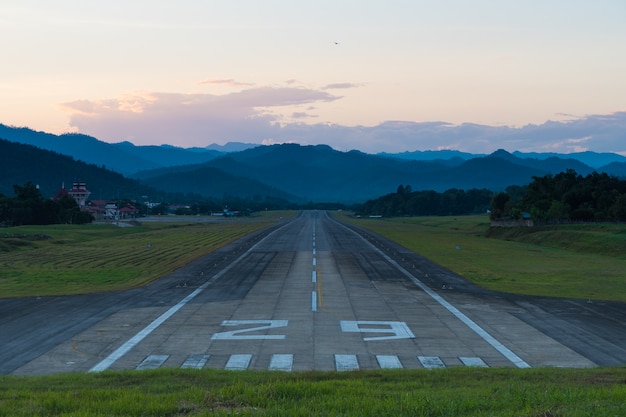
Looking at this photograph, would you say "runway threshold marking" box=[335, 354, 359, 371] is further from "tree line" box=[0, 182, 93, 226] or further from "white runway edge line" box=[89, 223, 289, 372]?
"tree line" box=[0, 182, 93, 226]

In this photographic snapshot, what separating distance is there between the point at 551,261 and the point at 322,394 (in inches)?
1810

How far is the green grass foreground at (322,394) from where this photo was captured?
10.5 metres

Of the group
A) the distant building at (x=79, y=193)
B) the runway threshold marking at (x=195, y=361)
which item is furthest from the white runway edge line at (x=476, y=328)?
the distant building at (x=79, y=193)

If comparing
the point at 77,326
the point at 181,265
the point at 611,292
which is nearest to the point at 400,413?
the point at 77,326

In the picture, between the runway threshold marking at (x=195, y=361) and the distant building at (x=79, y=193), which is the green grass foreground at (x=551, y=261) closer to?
the runway threshold marking at (x=195, y=361)

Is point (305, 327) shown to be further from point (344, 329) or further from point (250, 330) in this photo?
point (250, 330)

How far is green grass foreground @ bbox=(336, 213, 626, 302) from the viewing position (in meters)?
37.1

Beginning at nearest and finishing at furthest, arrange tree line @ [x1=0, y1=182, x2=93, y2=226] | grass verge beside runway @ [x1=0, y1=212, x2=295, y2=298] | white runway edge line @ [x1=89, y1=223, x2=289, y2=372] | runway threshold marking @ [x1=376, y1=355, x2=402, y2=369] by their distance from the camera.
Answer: runway threshold marking @ [x1=376, y1=355, x2=402, y2=369]
white runway edge line @ [x1=89, y1=223, x2=289, y2=372]
grass verge beside runway @ [x1=0, y1=212, x2=295, y2=298]
tree line @ [x1=0, y1=182, x2=93, y2=226]

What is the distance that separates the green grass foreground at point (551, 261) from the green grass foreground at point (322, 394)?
68.5 ft

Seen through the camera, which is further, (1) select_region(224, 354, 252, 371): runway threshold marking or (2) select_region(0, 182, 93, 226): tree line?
(2) select_region(0, 182, 93, 226): tree line

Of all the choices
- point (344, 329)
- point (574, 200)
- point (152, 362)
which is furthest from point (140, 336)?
point (574, 200)

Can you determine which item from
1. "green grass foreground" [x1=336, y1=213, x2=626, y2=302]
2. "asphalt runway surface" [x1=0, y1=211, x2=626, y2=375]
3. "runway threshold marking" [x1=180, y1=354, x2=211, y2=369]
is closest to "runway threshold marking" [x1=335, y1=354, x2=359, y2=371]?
"asphalt runway surface" [x1=0, y1=211, x2=626, y2=375]

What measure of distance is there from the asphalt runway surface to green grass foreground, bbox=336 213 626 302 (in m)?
3.25

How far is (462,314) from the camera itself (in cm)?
2778
